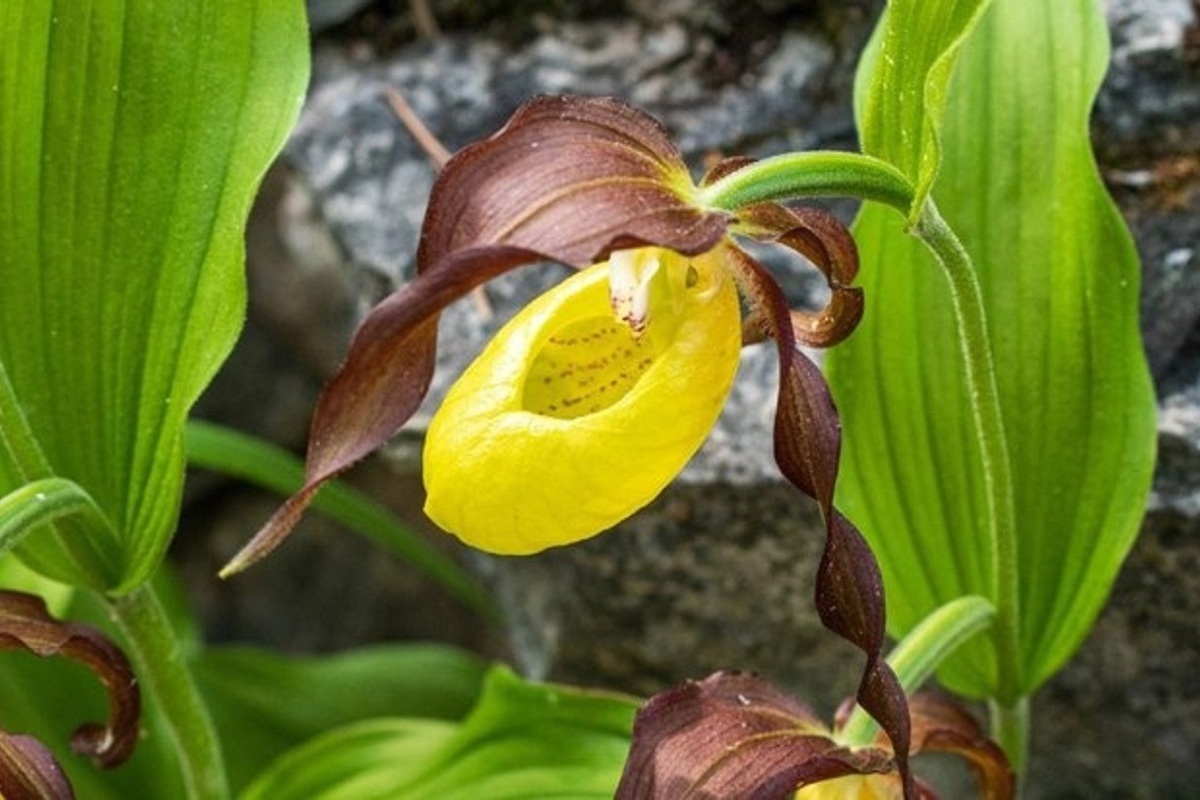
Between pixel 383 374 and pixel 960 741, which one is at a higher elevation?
pixel 383 374

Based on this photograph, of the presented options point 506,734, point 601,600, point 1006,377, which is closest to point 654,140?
point 1006,377

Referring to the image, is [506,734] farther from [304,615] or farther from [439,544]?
[304,615]

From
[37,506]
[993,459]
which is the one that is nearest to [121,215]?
[37,506]

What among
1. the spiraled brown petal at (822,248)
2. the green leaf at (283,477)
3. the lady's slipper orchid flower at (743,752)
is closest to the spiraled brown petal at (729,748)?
the lady's slipper orchid flower at (743,752)

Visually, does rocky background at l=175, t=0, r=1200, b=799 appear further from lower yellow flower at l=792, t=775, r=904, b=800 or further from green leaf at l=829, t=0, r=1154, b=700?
lower yellow flower at l=792, t=775, r=904, b=800

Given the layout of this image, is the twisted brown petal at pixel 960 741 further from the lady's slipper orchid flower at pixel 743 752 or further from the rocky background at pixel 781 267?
the rocky background at pixel 781 267

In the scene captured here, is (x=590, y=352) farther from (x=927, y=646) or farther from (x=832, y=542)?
(x=927, y=646)
